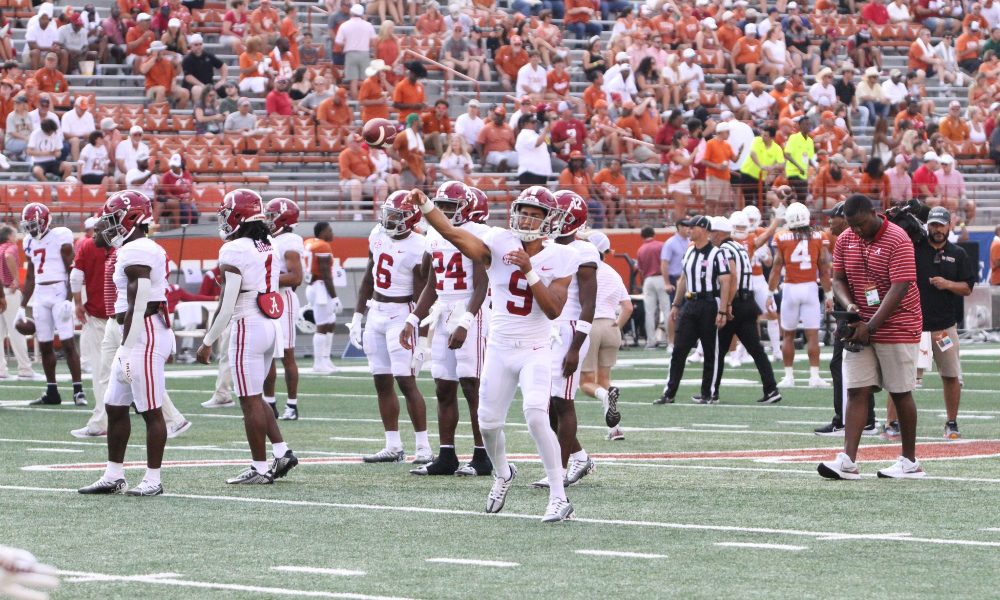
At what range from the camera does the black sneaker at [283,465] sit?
10609 mm

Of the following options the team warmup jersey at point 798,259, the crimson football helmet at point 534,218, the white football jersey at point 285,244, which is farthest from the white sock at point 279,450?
the team warmup jersey at point 798,259

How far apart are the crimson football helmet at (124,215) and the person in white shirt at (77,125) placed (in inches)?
554

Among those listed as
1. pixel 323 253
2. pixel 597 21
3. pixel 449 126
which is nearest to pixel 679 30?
pixel 597 21

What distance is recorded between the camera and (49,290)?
17031 mm

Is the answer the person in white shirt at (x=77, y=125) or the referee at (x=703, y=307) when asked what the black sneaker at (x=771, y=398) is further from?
the person in white shirt at (x=77, y=125)

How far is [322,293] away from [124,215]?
10602 millimetres

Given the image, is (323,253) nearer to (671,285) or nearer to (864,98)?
(671,285)

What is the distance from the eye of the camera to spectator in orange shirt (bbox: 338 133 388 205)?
2473cm

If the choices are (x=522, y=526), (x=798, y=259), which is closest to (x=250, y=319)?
(x=522, y=526)

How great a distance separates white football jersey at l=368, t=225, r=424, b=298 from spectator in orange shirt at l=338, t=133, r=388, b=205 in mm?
12956

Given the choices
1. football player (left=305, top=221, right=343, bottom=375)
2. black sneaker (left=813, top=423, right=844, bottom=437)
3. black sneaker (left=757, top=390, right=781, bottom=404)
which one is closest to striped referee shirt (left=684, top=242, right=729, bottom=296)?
black sneaker (left=757, top=390, right=781, bottom=404)

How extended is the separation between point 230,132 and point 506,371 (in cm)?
1689

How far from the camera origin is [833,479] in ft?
34.1

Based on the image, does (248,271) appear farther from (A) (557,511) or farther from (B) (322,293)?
(B) (322,293)
